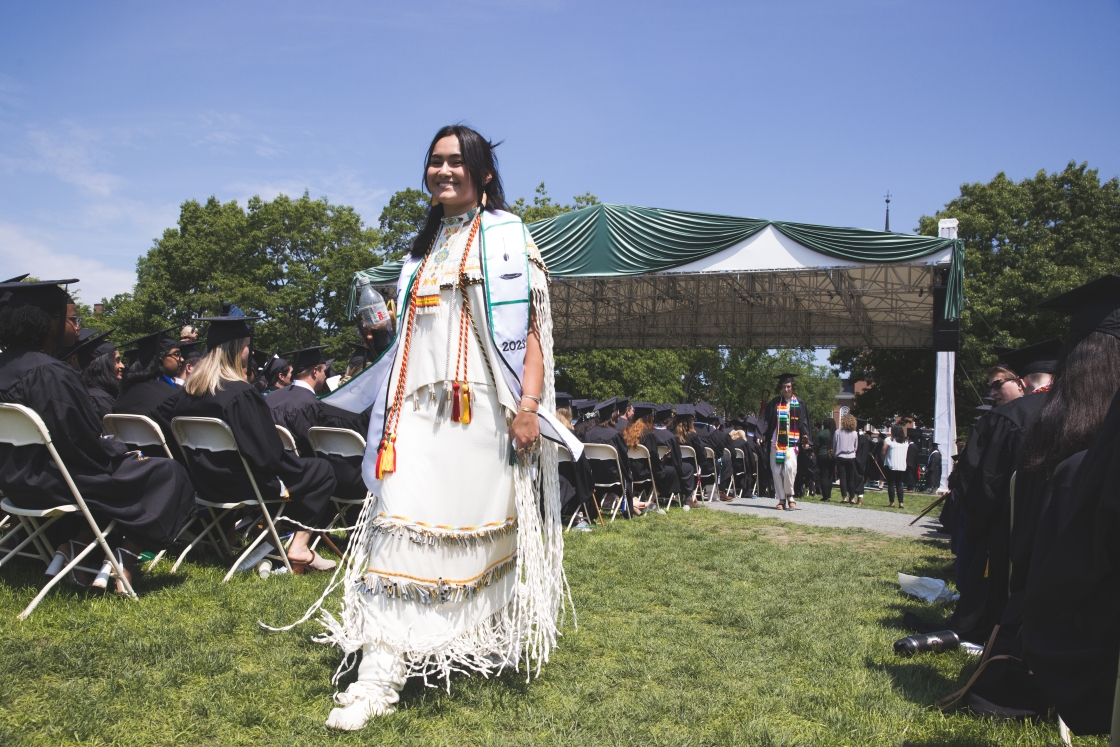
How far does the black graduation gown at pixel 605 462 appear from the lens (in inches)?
336

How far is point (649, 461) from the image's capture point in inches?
381

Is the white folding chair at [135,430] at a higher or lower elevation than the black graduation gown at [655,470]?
higher

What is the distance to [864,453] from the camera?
51.0 ft

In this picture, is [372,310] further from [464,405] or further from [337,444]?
[337,444]

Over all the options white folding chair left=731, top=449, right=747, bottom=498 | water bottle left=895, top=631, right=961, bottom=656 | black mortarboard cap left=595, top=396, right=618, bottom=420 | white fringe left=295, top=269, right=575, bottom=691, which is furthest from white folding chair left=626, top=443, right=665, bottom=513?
white fringe left=295, top=269, right=575, bottom=691

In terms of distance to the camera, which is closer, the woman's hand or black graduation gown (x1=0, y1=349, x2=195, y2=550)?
the woman's hand

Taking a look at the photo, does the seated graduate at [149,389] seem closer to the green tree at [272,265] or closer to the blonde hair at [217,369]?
the blonde hair at [217,369]

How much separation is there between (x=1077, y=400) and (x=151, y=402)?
512cm

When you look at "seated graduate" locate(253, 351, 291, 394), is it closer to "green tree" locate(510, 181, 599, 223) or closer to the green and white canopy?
the green and white canopy

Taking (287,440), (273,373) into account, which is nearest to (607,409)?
(273,373)

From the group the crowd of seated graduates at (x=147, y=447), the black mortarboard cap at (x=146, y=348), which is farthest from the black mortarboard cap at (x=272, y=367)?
the black mortarboard cap at (x=146, y=348)

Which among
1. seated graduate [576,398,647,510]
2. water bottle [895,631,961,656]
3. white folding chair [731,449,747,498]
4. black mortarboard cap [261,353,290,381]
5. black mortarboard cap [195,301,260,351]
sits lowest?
white folding chair [731,449,747,498]

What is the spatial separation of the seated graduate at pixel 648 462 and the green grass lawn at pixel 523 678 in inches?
187

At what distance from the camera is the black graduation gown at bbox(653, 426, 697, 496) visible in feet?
33.6
